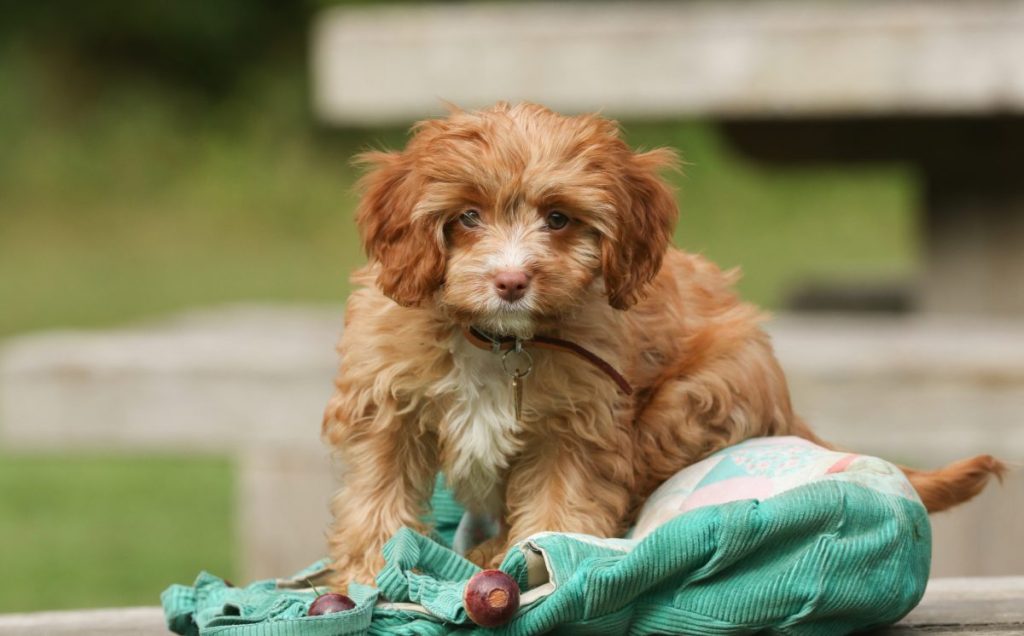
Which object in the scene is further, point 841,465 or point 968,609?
point 968,609

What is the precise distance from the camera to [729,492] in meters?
3.18

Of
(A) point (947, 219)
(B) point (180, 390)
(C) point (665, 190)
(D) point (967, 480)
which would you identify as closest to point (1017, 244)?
(A) point (947, 219)

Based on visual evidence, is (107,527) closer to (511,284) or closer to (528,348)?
(528,348)

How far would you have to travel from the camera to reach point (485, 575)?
2.83 meters

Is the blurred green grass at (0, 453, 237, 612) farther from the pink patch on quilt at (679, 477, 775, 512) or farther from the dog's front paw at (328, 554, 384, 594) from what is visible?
the pink patch on quilt at (679, 477, 775, 512)

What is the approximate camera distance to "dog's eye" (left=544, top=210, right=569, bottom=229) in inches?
116

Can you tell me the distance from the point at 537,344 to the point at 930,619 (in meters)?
0.99

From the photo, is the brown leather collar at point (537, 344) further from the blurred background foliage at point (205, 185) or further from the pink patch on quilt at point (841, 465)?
the blurred background foliage at point (205, 185)

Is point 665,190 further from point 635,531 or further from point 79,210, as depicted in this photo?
point 79,210

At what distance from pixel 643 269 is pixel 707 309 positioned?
50 cm

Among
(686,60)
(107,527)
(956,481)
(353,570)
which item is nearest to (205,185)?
(107,527)

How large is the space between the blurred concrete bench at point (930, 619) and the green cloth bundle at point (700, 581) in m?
0.20

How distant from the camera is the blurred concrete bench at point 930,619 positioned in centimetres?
314

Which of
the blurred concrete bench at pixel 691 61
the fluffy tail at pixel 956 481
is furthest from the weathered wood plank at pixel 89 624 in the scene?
the blurred concrete bench at pixel 691 61
